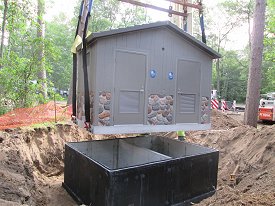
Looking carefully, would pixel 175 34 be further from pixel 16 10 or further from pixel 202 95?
pixel 16 10

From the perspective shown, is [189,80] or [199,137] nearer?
[189,80]

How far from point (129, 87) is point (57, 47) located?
8051 millimetres

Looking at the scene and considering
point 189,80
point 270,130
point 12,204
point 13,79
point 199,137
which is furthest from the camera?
point 199,137

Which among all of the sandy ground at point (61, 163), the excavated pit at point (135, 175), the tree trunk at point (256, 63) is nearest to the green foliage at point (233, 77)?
the tree trunk at point (256, 63)

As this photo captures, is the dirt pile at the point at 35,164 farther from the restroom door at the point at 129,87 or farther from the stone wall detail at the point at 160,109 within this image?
the stone wall detail at the point at 160,109

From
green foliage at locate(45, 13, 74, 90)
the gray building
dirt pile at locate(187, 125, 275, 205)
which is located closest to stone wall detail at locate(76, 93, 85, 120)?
the gray building

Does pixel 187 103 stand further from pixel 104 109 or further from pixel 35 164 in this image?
pixel 35 164

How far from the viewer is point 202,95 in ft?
21.5

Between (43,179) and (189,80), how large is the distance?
5.16 meters

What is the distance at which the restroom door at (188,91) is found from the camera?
20.4 ft

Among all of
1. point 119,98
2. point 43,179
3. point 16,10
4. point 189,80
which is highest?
point 16,10

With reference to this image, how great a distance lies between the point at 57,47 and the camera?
41.0ft

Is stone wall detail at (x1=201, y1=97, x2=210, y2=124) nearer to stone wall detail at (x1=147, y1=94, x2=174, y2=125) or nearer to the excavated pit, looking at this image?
the excavated pit

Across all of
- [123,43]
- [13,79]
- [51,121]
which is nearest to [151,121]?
[123,43]
